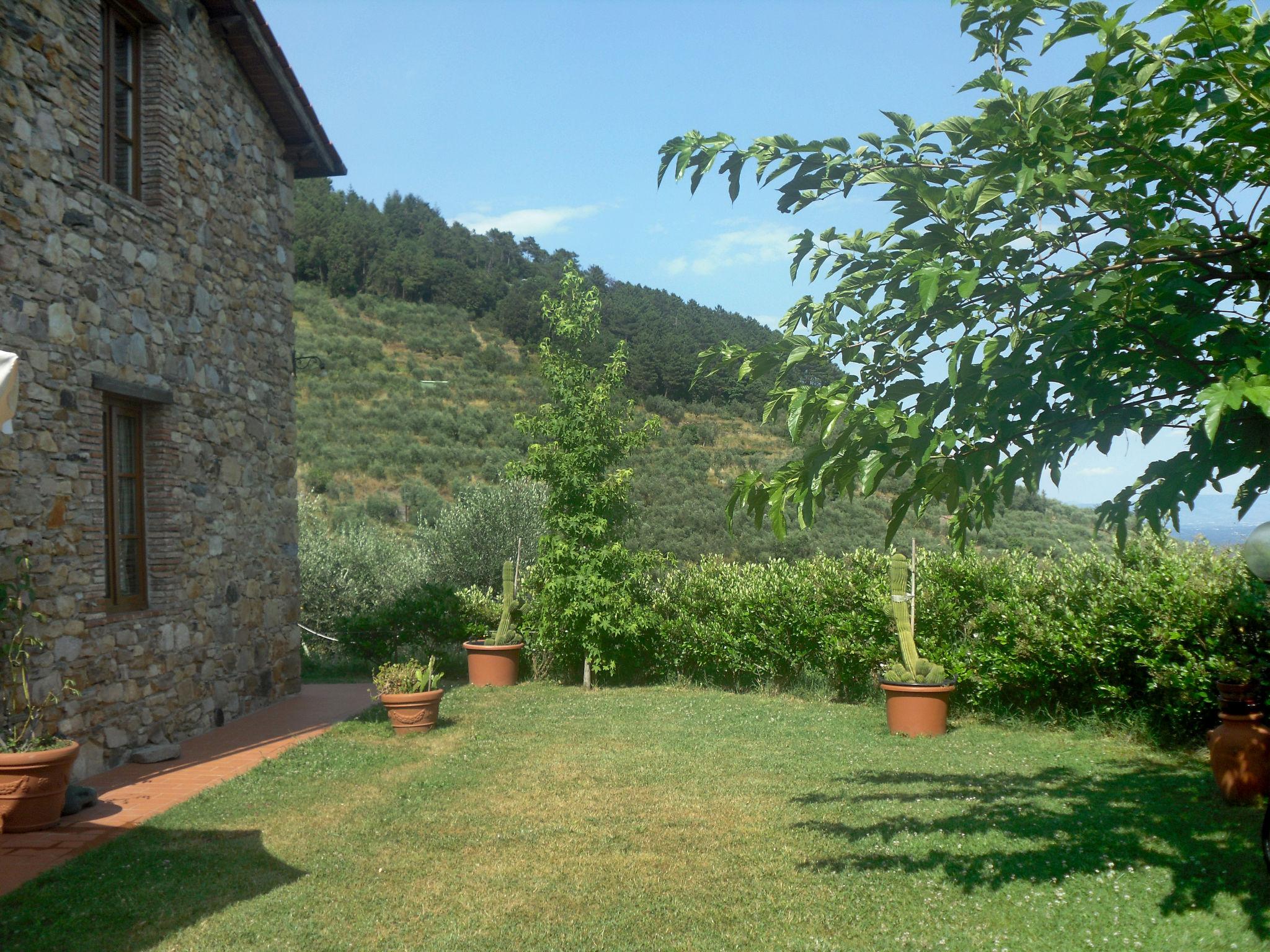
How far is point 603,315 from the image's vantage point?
120ft

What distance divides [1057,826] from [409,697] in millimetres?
5374

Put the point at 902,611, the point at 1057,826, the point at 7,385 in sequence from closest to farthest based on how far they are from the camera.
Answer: the point at 7,385
the point at 1057,826
the point at 902,611

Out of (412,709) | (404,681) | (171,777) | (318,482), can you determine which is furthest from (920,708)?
(318,482)

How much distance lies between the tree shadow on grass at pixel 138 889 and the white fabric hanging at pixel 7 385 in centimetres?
221

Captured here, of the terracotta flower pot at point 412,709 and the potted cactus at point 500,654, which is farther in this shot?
the potted cactus at point 500,654

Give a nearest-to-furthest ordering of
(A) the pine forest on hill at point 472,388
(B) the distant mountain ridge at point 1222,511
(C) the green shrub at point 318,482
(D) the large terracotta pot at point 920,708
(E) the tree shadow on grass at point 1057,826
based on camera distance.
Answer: (B) the distant mountain ridge at point 1222,511 → (E) the tree shadow on grass at point 1057,826 → (D) the large terracotta pot at point 920,708 → (A) the pine forest on hill at point 472,388 → (C) the green shrub at point 318,482

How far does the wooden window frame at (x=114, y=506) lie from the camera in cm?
719

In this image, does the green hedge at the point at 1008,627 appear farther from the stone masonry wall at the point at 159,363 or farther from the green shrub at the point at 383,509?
the green shrub at the point at 383,509

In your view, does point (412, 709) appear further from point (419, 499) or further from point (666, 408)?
point (666, 408)

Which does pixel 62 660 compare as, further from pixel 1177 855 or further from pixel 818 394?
pixel 1177 855

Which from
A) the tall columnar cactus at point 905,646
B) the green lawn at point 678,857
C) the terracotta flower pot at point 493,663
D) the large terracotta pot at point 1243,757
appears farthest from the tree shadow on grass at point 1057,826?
the terracotta flower pot at point 493,663

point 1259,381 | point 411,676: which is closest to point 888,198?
point 1259,381

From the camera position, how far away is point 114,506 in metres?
7.27

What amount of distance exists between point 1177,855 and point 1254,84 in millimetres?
4091
